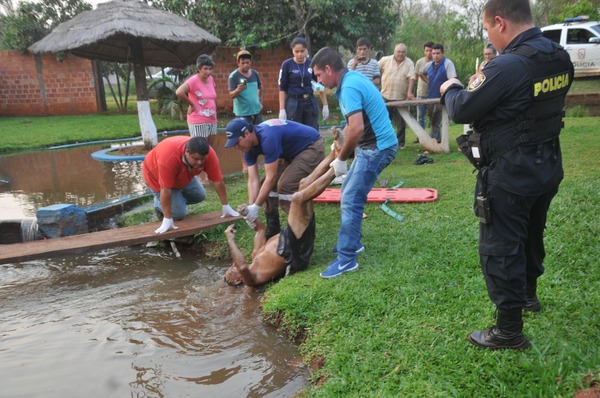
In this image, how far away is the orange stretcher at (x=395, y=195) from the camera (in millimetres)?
5637

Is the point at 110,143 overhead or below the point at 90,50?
below

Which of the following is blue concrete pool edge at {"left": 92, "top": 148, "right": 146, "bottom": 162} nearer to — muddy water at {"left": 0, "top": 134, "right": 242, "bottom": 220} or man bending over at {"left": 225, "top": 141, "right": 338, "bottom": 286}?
muddy water at {"left": 0, "top": 134, "right": 242, "bottom": 220}

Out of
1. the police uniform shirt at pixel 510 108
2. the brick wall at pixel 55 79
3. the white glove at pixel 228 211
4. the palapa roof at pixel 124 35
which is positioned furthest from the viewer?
the brick wall at pixel 55 79

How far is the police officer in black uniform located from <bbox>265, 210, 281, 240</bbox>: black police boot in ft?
9.10

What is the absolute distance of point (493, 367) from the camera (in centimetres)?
248

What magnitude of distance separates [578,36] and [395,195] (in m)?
12.9

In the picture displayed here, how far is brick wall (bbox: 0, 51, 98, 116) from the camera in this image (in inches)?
704

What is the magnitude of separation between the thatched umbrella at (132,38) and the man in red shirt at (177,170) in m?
5.54

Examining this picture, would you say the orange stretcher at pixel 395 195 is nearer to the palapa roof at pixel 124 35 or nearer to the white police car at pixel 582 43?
the palapa roof at pixel 124 35

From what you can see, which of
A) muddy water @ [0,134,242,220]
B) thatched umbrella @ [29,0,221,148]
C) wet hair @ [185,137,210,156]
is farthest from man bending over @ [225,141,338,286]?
thatched umbrella @ [29,0,221,148]

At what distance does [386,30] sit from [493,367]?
16.8m

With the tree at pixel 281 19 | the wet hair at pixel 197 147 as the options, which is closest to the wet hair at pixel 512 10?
the wet hair at pixel 197 147

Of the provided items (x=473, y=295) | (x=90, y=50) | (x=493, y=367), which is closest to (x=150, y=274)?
(x=473, y=295)

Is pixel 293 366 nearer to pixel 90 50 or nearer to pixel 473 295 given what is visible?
pixel 473 295
